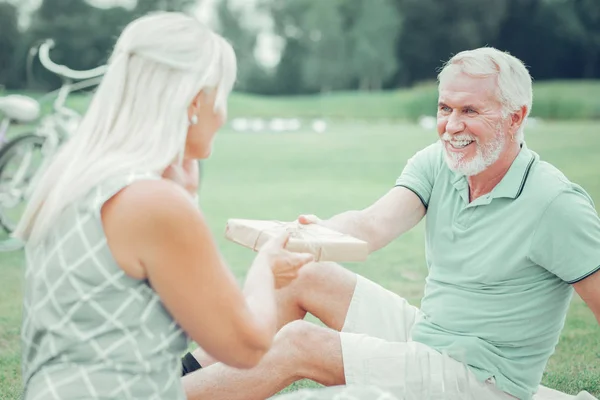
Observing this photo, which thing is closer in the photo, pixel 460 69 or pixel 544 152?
pixel 460 69

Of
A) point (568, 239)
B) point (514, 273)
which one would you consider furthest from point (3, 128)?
point (568, 239)

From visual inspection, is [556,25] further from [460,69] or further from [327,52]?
[460,69]

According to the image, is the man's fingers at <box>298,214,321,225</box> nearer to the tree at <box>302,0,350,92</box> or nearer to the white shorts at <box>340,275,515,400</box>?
the white shorts at <box>340,275,515,400</box>

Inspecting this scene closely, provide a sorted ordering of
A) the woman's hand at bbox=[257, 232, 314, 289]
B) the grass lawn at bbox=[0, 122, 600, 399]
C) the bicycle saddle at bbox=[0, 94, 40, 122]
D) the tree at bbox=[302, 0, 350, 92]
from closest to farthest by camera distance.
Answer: the woman's hand at bbox=[257, 232, 314, 289], the grass lawn at bbox=[0, 122, 600, 399], the bicycle saddle at bbox=[0, 94, 40, 122], the tree at bbox=[302, 0, 350, 92]

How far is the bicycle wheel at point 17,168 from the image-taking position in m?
6.33

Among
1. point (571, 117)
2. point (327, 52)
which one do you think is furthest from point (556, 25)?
point (327, 52)

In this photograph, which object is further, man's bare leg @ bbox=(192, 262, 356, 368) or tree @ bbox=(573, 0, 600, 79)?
tree @ bbox=(573, 0, 600, 79)

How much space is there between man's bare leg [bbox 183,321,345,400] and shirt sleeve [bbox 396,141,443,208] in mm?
576

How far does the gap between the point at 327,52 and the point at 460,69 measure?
23296mm

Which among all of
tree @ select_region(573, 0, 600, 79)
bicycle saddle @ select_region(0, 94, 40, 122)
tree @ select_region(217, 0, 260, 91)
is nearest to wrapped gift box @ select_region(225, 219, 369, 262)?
bicycle saddle @ select_region(0, 94, 40, 122)

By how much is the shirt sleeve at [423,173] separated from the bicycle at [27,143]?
4015mm

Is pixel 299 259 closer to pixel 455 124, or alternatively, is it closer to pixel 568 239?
pixel 568 239

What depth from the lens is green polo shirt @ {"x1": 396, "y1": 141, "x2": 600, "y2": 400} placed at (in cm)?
226

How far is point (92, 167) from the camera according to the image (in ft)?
5.19
